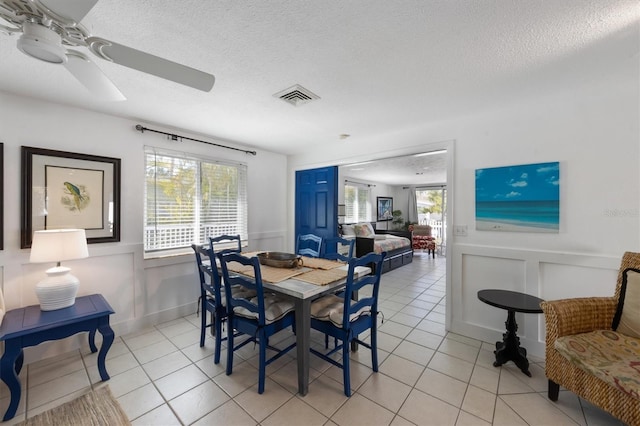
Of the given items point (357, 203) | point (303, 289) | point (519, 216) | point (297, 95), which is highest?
point (297, 95)

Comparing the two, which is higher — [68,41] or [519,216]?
[68,41]

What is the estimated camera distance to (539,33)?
1.50 meters

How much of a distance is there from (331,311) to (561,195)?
2235mm

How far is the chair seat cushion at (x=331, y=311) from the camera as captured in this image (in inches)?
78.3

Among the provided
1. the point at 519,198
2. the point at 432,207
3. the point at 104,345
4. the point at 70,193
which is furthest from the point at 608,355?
the point at 432,207

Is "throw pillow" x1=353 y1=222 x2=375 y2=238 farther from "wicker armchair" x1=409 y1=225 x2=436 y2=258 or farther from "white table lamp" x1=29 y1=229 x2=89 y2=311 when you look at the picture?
"white table lamp" x1=29 y1=229 x2=89 y2=311

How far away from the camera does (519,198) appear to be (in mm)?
2457

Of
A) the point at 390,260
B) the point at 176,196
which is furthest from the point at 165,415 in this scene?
the point at 390,260

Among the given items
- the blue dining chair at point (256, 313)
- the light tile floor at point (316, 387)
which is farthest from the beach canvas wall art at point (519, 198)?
the blue dining chair at point (256, 313)

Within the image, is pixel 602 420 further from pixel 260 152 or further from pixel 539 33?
pixel 260 152

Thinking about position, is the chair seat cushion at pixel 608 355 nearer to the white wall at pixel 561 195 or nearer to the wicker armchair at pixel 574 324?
the wicker armchair at pixel 574 324

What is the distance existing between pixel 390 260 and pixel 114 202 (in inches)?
191

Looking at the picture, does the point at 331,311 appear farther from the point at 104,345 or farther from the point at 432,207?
the point at 432,207

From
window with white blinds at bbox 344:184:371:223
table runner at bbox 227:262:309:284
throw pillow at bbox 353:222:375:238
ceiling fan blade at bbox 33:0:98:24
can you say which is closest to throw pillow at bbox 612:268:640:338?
table runner at bbox 227:262:309:284
